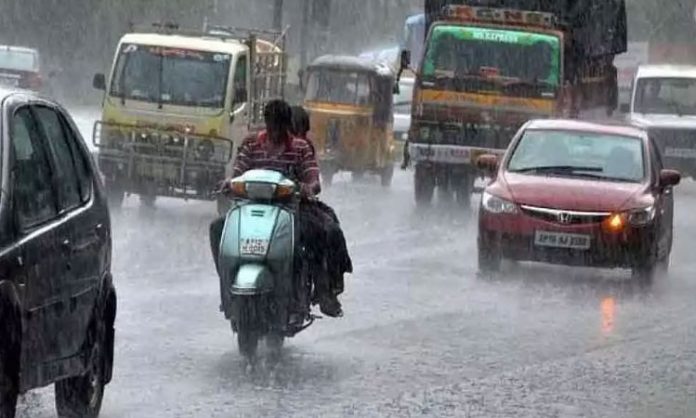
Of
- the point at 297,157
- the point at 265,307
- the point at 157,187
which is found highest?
the point at 297,157

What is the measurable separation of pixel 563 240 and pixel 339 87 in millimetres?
17230

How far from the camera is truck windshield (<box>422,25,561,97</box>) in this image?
2855cm

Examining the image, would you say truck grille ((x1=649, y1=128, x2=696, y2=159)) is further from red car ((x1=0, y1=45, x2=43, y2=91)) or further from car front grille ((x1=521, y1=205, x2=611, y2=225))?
car front grille ((x1=521, y1=205, x2=611, y2=225))

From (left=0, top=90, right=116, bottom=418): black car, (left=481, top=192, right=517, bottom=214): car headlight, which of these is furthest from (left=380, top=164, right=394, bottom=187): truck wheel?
(left=0, top=90, right=116, bottom=418): black car

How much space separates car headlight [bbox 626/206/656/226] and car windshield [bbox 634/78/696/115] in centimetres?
1864

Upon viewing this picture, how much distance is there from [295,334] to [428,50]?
52.3 ft

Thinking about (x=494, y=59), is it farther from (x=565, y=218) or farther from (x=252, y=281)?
(x=252, y=281)

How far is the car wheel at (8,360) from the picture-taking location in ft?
25.9

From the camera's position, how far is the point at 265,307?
40.4ft

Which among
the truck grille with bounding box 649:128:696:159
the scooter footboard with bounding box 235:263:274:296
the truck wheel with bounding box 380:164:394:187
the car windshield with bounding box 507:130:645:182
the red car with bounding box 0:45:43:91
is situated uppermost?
the scooter footboard with bounding box 235:263:274:296

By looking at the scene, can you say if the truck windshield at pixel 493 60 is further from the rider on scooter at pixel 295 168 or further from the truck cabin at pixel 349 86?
the rider on scooter at pixel 295 168

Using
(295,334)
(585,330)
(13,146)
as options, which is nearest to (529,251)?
(585,330)

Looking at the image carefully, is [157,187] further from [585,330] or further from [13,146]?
[13,146]

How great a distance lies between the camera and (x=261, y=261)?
1238cm
